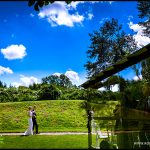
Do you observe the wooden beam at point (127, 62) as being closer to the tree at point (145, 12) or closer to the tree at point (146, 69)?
the tree at point (146, 69)

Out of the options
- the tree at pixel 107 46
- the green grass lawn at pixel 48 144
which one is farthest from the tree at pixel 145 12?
the green grass lawn at pixel 48 144

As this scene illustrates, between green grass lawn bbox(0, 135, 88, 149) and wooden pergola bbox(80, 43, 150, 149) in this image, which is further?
green grass lawn bbox(0, 135, 88, 149)

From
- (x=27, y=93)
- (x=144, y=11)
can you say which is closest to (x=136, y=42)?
(x=144, y=11)

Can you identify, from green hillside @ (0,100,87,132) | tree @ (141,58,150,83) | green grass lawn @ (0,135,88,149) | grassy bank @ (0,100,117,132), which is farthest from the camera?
green hillside @ (0,100,87,132)

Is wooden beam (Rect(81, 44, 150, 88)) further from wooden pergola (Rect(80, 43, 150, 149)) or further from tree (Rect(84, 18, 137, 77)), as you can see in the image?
tree (Rect(84, 18, 137, 77))

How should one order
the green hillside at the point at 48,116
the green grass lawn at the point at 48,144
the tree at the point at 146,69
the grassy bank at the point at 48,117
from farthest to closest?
the green hillside at the point at 48,116
the grassy bank at the point at 48,117
the green grass lawn at the point at 48,144
the tree at the point at 146,69

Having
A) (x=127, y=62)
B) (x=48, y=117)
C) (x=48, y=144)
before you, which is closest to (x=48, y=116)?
(x=48, y=117)

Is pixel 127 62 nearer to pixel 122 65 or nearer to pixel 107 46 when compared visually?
pixel 122 65

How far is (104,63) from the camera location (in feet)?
188

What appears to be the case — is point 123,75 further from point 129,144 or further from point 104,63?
point 104,63

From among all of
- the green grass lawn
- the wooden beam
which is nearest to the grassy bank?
the green grass lawn

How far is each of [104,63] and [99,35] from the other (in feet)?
14.1

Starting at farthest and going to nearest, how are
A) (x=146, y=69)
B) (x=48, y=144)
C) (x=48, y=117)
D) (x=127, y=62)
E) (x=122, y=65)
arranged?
(x=48, y=117), (x=48, y=144), (x=146, y=69), (x=122, y=65), (x=127, y=62)

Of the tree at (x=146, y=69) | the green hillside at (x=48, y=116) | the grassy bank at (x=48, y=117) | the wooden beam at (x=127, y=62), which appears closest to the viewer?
the wooden beam at (x=127, y=62)
